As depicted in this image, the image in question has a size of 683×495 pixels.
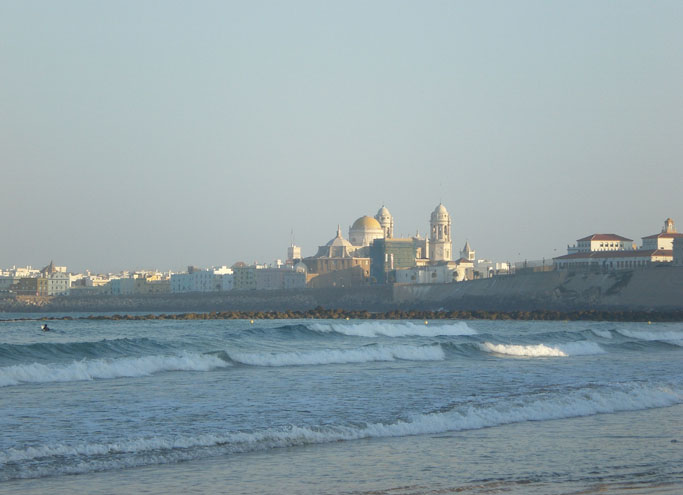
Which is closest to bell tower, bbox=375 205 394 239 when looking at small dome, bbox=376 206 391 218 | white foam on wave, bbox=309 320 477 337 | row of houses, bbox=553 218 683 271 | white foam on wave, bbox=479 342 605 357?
small dome, bbox=376 206 391 218

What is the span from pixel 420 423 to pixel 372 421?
772mm

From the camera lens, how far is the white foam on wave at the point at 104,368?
20.1m

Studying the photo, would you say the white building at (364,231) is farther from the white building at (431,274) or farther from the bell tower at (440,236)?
the white building at (431,274)

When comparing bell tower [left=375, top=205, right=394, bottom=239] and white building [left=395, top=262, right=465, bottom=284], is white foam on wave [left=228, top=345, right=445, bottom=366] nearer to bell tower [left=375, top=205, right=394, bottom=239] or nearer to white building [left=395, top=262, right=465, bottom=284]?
white building [left=395, top=262, right=465, bottom=284]

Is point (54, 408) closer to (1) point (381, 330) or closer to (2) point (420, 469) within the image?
(2) point (420, 469)

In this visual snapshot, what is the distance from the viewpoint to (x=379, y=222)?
161000mm

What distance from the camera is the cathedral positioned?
138 m

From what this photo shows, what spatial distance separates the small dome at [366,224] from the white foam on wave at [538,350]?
399 ft

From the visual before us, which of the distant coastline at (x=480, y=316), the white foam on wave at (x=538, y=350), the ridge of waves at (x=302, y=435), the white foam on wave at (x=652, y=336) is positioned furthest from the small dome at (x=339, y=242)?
the ridge of waves at (x=302, y=435)

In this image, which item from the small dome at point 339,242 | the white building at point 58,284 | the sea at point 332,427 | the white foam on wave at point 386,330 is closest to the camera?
the sea at point 332,427

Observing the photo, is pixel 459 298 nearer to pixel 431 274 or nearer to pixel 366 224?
pixel 431 274

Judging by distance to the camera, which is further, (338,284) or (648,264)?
(338,284)

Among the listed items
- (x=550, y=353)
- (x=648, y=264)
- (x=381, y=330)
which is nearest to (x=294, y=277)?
(x=648, y=264)

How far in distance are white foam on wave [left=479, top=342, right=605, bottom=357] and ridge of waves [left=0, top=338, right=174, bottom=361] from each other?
10.9m
